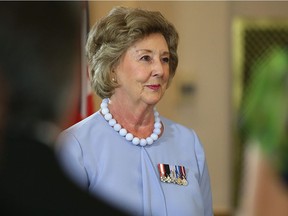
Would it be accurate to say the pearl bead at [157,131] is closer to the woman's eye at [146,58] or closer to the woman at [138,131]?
the woman at [138,131]

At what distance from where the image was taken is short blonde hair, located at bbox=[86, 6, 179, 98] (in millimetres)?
2326

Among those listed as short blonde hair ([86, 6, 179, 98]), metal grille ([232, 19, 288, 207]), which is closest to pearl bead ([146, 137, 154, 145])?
short blonde hair ([86, 6, 179, 98])

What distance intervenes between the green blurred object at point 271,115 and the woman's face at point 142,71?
5.96 ft

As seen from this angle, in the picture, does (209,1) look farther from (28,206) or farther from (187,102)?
(28,206)

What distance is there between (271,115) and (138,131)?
6.23ft

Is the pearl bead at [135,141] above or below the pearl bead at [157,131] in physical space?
below

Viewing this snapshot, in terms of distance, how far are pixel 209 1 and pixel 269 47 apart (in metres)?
0.91

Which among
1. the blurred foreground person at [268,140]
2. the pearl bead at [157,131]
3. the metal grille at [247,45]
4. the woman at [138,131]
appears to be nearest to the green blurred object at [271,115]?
the blurred foreground person at [268,140]

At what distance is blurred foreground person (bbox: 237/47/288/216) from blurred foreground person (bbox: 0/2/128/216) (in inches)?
5.1

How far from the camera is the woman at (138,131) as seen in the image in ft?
7.30

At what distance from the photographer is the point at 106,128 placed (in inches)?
93.1

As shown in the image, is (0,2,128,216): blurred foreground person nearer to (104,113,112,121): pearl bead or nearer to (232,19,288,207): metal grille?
(104,113,112,121): pearl bead

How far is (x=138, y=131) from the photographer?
2.44 m

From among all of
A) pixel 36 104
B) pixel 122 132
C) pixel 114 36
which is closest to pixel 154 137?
pixel 122 132
